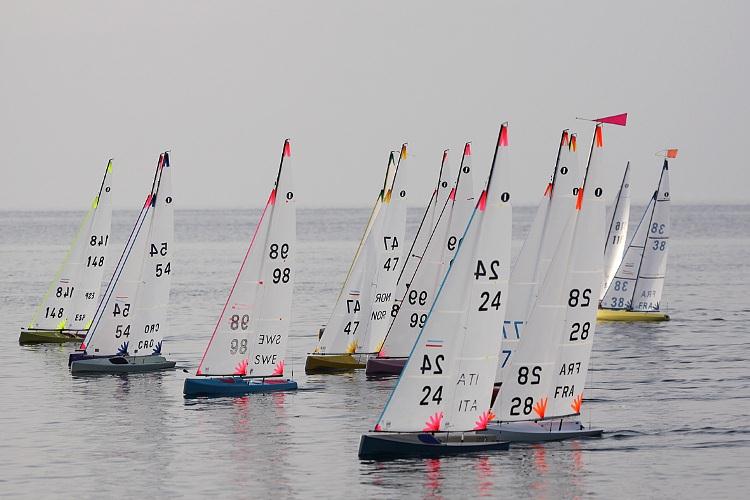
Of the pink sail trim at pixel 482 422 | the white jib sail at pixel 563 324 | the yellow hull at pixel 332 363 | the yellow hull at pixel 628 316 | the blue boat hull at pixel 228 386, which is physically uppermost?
the white jib sail at pixel 563 324

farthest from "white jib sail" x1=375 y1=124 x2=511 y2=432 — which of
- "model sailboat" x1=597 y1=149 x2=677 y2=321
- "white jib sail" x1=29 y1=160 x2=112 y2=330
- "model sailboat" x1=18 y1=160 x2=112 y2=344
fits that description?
"model sailboat" x1=597 y1=149 x2=677 y2=321

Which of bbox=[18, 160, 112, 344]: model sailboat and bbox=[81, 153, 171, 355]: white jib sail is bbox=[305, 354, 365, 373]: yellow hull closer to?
bbox=[81, 153, 171, 355]: white jib sail

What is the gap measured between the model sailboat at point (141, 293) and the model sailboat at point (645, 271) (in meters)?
30.5

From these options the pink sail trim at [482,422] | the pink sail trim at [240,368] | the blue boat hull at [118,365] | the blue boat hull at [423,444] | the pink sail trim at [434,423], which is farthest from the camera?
the blue boat hull at [118,365]

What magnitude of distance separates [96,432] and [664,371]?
26.3m

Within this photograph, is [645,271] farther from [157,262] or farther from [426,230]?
[157,262]

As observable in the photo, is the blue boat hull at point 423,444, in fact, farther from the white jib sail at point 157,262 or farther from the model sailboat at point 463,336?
the white jib sail at point 157,262

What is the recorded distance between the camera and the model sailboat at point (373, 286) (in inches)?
2325

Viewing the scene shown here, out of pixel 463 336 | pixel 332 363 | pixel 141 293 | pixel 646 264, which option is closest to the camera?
pixel 463 336

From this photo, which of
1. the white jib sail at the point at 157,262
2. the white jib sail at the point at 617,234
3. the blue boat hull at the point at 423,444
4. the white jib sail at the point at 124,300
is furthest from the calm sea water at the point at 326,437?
the white jib sail at the point at 617,234

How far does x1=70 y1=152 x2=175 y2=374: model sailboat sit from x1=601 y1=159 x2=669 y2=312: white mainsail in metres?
30.5

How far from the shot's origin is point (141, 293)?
5775cm

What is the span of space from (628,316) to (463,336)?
44.6 metres

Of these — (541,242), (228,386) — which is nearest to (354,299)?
(228,386)
